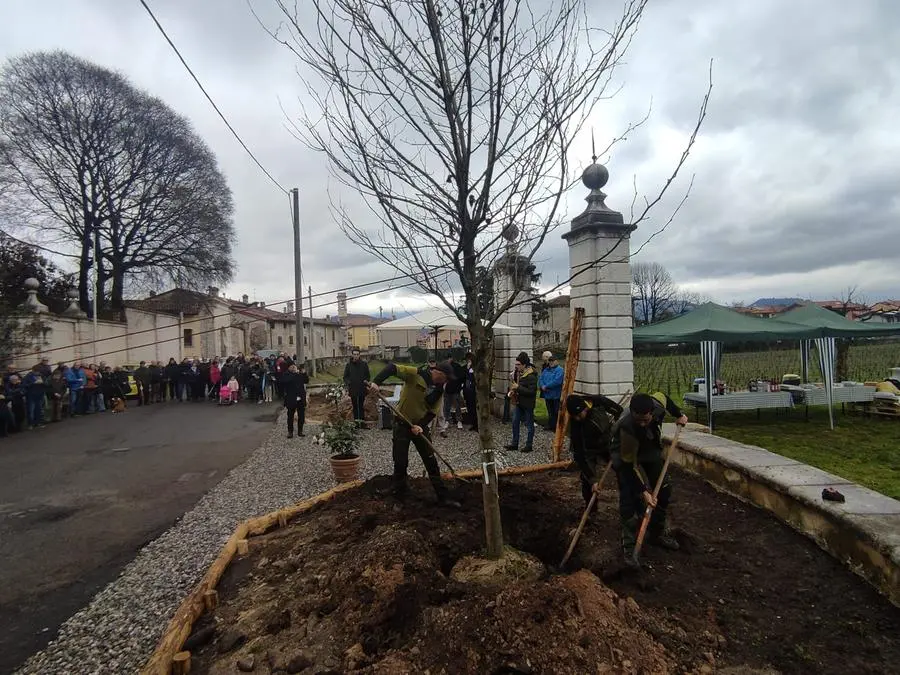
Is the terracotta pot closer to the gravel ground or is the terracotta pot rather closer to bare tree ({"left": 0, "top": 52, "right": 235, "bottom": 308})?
the gravel ground

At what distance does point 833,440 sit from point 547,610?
29.5ft

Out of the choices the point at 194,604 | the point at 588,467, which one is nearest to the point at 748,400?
the point at 588,467

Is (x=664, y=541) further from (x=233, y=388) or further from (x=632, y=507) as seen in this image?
(x=233, y=388)

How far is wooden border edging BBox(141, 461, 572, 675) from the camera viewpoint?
8.64 ft

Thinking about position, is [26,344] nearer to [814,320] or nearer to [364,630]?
[364,630]

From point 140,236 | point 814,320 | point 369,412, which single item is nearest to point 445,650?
point 369,412

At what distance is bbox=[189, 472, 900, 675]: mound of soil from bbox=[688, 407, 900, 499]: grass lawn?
3611 millimetres

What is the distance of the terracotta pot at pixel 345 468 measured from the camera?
6215 mm

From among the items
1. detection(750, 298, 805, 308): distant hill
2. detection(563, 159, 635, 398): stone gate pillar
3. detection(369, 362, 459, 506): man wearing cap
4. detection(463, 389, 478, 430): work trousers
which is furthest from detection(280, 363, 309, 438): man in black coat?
detection(750, 298, 805, 308): distant hill

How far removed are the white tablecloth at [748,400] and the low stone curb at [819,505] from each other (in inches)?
194

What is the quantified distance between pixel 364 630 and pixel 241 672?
65 centimetres

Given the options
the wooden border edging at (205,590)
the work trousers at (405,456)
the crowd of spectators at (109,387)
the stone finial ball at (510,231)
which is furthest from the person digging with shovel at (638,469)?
the crowd of spectators at (109,387)

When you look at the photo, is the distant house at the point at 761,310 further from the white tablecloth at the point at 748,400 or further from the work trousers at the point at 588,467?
the work trousers at the point at 588,467

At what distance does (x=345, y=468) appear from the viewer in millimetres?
6219
